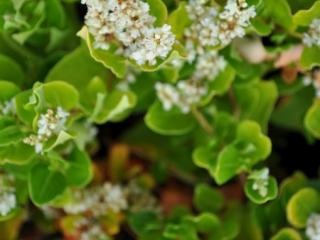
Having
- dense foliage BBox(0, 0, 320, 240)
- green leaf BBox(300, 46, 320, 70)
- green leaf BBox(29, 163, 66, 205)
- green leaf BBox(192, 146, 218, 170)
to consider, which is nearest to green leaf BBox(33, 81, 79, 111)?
dense foliage BBox(0, 0, 320, 240)

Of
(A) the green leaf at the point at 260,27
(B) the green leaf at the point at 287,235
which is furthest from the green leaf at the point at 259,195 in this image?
(A) the green leaf at the point at 260,27

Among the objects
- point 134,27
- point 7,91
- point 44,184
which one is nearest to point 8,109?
point 7,91

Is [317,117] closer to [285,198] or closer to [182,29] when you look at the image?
[285,198]

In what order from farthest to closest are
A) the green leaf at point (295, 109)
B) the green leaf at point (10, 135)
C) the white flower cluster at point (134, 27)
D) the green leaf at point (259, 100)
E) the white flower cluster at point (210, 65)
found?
the green leaf at point (295, 109) → the green leaf at point (259, 100) → the white flower cluster at point (210, 65) → the green leaf at point (10, 135) → the white flower cluster at point (134, 27)

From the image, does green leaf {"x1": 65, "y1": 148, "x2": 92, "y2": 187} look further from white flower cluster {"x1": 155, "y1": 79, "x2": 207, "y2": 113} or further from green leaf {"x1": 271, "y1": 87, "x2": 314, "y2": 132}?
green leaf {"x1": 271, "y1": 87, "x2": 314, "y2": 132}

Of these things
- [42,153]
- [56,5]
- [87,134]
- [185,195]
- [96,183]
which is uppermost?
[56,5]

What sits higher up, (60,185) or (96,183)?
(60,185)

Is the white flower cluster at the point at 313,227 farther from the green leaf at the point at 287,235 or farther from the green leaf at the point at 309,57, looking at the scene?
the green leaf at the point at 309,57

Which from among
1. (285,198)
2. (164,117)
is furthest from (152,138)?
(285,198)
